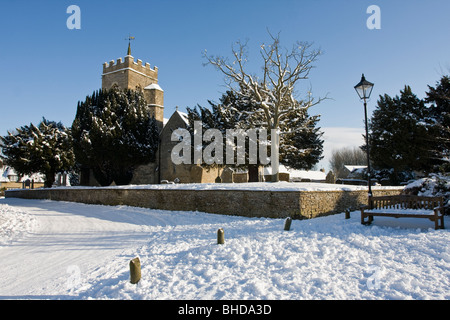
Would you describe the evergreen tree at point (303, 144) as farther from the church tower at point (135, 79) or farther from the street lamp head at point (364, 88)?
the church tower at point (135, 79)

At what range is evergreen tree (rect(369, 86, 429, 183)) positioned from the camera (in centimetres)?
2495

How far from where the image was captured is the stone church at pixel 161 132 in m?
27.1

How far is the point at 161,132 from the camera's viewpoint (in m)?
31.1

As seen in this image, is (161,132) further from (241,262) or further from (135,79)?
(241,262)

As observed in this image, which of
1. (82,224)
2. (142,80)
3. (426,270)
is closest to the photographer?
(426,270)

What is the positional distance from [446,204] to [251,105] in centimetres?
1584

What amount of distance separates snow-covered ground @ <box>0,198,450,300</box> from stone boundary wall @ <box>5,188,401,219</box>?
1821 millimetres

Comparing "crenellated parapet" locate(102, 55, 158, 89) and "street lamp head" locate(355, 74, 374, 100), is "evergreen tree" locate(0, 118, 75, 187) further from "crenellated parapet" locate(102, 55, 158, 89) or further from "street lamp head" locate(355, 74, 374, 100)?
"street lamp head" locate(355, 74, 374, 100)

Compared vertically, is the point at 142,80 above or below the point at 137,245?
above

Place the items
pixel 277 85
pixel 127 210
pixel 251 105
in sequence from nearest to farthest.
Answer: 1. pixel 127 210
2. pixel 277 85
3. pixel 251 105

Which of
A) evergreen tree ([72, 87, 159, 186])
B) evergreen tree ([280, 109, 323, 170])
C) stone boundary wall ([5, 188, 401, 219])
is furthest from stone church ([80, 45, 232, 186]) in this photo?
stone boundary wall ([5, 188, 401, 219])

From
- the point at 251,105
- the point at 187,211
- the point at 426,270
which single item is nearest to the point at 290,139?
the point at 251,105

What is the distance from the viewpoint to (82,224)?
12188 millimetres
